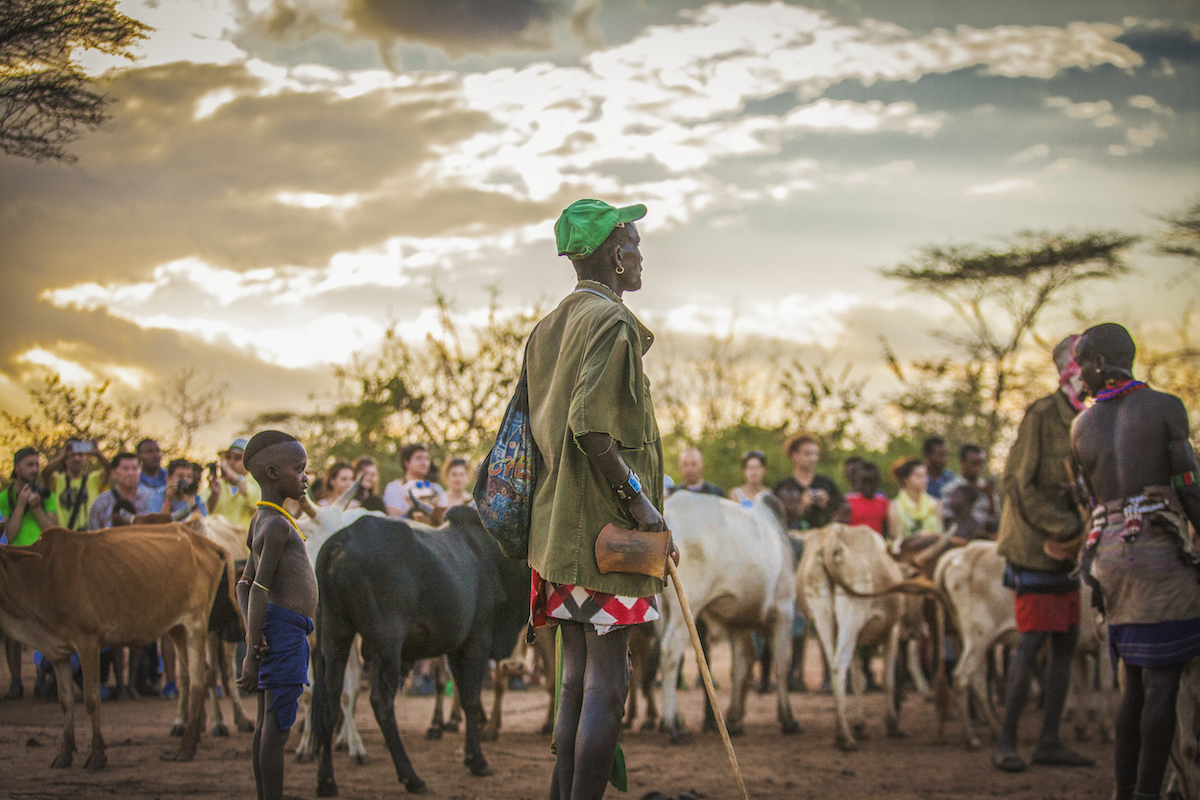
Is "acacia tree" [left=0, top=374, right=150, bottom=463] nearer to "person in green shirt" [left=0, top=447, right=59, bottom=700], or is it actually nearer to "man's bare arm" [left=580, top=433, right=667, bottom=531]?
"person in green shirt" [left=0, top=447, right=59, bottom=700]

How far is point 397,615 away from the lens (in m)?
5.89

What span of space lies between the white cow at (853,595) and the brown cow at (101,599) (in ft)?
14.5

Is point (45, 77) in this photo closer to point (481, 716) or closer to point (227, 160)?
point (227, 160)

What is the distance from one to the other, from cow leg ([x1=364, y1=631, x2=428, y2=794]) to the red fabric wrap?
3.78m

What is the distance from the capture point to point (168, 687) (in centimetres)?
987

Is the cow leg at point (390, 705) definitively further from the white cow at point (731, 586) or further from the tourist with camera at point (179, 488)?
the tourist with camera at point (179, 488)

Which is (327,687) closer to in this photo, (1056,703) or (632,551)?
(632,551)

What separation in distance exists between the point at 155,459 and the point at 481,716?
395cm

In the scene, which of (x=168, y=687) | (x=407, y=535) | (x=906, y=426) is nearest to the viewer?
(x=407, y=535)

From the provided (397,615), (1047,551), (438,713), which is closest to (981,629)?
(1047,551)

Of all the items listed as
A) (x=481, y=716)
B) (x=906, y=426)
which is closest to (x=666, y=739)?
(x=481, y=716)

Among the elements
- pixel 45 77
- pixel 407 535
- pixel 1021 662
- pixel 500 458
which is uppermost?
pixel 45 77

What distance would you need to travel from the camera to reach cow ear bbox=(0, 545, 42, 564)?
605 cm

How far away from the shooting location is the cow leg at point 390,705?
5.61m
